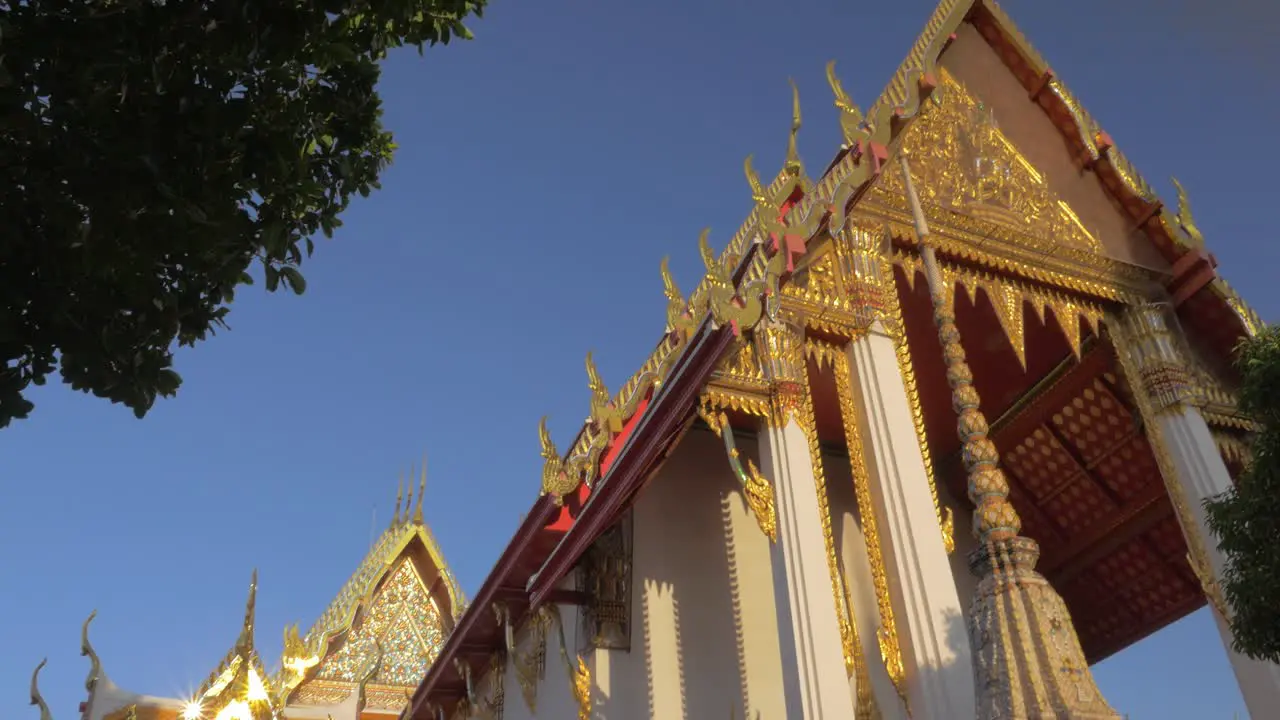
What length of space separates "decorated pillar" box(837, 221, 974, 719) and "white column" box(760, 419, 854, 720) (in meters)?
0.33

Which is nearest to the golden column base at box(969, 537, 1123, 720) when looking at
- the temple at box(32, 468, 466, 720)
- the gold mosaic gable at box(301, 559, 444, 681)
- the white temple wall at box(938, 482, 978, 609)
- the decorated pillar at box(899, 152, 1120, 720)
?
the decorated pillar at box(899, 152, 1120, 720)

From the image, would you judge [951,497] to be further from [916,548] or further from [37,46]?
[37,46]

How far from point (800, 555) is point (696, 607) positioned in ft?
6.17

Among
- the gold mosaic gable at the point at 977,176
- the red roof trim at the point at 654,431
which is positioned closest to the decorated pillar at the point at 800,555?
the red roof trim at the point at 654,431

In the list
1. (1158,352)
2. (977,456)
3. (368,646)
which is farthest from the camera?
(368,646)

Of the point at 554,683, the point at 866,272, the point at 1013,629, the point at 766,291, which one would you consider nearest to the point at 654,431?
the point at 766,291

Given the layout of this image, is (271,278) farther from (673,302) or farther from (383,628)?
(383,628)

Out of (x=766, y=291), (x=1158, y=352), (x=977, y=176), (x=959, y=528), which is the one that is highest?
(x=977, y=176)

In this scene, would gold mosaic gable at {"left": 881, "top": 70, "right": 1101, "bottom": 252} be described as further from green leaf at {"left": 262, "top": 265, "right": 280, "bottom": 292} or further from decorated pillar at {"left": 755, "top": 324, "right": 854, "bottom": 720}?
green leaf at {"left": 262, "top": 265, "right": 280, "bottom": 292}

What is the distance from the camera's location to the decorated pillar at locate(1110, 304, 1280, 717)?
217 inches

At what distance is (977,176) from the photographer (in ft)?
21.8

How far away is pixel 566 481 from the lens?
634cm

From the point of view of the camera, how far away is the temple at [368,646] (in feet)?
34.2

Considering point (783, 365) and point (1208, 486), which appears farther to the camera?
point (1208, 486)
